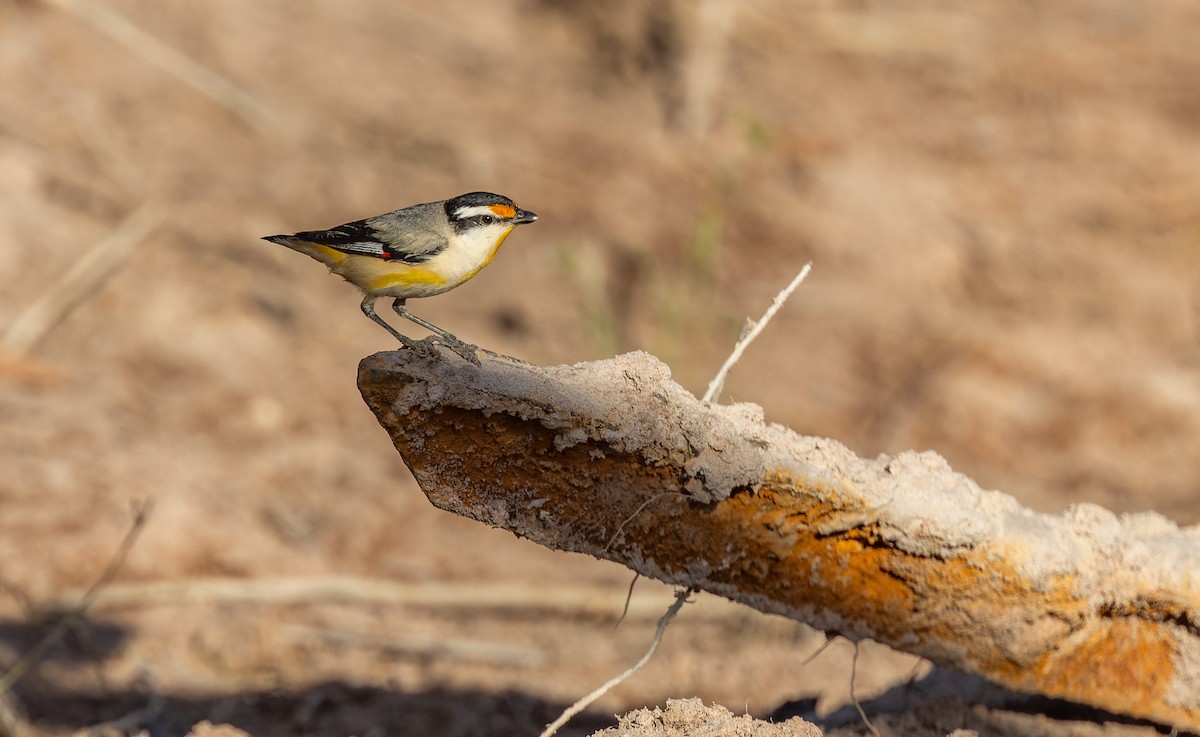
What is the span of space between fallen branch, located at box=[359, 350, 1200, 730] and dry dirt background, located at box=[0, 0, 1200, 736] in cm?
43

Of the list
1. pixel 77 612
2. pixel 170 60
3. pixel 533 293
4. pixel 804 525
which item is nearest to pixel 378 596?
pixel 77 612

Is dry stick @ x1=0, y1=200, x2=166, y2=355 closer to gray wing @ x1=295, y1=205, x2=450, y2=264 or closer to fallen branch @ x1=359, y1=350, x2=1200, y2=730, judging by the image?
gray wing @ x1=295, y1=205, x2=450, y2=264

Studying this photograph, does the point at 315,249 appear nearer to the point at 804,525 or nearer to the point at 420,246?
the point at 420,246

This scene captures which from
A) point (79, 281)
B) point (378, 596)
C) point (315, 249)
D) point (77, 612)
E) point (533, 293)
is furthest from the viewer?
point (533, 293)

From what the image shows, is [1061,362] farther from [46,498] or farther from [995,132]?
[46,498]

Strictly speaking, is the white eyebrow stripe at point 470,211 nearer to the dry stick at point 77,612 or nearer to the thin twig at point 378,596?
the dry stick at point 77,612

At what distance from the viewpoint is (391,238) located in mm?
2887

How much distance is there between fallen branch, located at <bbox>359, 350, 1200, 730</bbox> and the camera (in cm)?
285

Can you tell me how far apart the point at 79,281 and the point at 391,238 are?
5211mm

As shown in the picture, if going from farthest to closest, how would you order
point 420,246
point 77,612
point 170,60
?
1. point 170,60
2. point 77,612
3. point 420,246

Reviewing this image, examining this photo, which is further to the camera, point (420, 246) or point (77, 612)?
point (77, 612)

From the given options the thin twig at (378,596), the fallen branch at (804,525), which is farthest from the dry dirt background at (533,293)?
the fallen branch at (804,525)

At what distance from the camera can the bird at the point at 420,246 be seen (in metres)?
2.86

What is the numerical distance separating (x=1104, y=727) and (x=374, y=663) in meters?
2.97
